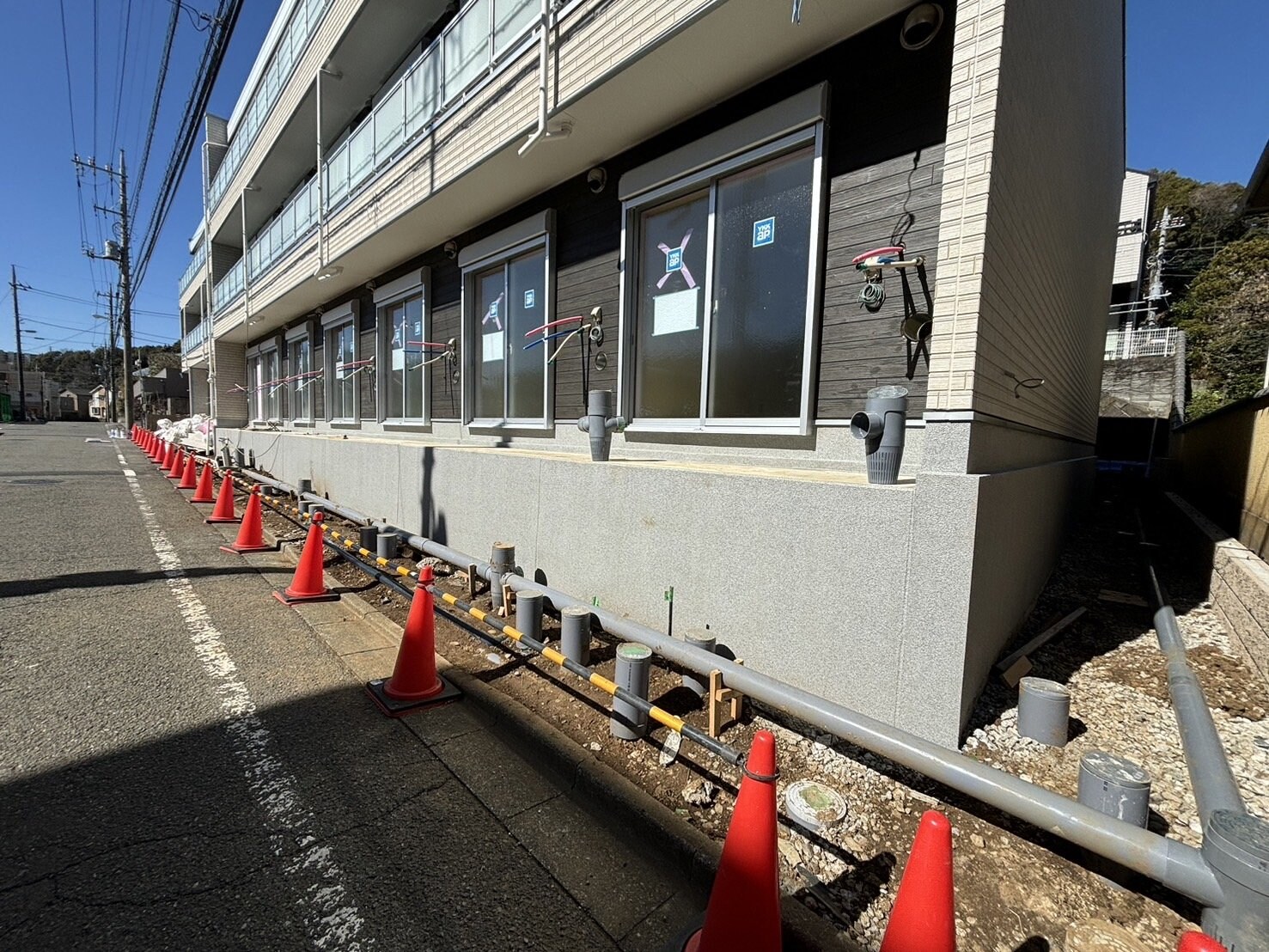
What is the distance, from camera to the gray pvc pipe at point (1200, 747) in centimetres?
211

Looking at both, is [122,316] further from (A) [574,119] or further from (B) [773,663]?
(B) [773,663]

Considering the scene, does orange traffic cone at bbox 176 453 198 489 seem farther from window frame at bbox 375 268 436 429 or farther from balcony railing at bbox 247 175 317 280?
window frame at bbox 375 268 436 429

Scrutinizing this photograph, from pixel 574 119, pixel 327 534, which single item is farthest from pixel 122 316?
pixel 574 119

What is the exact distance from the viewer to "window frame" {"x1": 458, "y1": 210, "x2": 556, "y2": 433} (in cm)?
643

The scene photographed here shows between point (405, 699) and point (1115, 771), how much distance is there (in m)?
3.47

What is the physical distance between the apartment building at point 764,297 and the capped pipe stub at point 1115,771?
555 millimetres

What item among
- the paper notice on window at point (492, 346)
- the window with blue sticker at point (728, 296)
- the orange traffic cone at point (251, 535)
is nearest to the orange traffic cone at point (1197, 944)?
the window with blue sticker at point (728, 296)

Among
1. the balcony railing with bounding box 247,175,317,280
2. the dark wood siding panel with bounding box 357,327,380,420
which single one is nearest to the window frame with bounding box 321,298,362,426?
the dark wood siding panel with bounding box 357,327,380,420

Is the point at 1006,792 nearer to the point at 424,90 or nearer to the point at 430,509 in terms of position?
the point at 430,509

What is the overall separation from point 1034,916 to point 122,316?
136ft

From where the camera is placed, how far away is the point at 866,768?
2.77 metres

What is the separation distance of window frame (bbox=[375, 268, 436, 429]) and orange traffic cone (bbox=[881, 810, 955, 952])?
879 centimetres

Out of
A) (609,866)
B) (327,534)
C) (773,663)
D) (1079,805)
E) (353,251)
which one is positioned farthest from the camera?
(353,251)

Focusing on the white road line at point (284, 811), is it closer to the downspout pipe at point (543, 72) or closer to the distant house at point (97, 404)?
the downspout pipe at point (543, 72)
